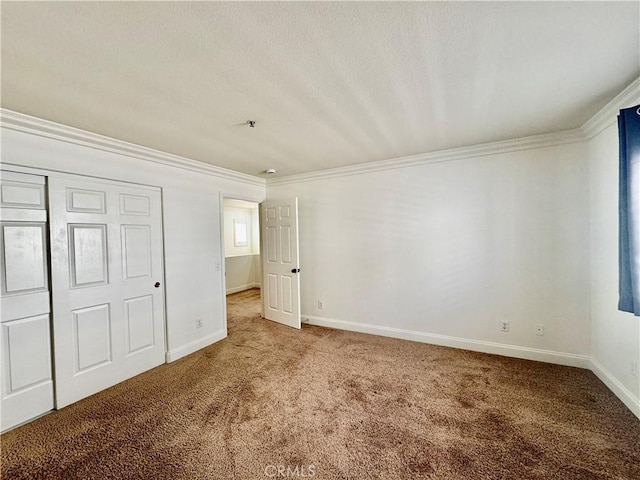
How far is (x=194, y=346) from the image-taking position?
341cm

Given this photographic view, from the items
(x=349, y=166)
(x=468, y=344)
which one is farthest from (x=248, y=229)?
(x=468, y=344)

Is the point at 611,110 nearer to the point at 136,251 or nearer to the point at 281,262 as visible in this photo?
Answer: the point at 281,262

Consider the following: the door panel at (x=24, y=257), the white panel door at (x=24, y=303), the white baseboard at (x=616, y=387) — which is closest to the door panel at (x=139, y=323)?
the white panel door at (x=24, y=303)

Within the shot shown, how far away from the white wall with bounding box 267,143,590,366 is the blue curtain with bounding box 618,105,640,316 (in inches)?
37.4

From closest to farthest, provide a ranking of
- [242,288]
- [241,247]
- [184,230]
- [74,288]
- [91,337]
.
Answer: [74,288], [91,337], [184,230], [242,288], [241,247]

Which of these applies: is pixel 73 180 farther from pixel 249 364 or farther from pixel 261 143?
pixel 249 364

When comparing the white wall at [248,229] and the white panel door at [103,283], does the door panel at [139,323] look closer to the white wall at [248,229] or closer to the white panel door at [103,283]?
the white panel door at [103,283]

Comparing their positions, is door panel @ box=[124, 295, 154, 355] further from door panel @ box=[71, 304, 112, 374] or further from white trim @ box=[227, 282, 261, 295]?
white trim @ box=[227, 282, 261, 295]

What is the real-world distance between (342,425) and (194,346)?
2.22 m

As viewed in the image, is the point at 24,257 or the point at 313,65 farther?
the point at 24,257

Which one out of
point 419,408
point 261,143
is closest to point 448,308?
point 419,408

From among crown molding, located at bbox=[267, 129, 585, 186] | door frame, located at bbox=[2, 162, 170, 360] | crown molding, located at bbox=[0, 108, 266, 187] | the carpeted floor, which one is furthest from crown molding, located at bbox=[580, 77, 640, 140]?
door frame, located at bbox=[2, 162, 170, 360]

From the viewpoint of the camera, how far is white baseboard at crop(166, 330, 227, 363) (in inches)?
124

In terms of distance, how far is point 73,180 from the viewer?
2414 millimetres
